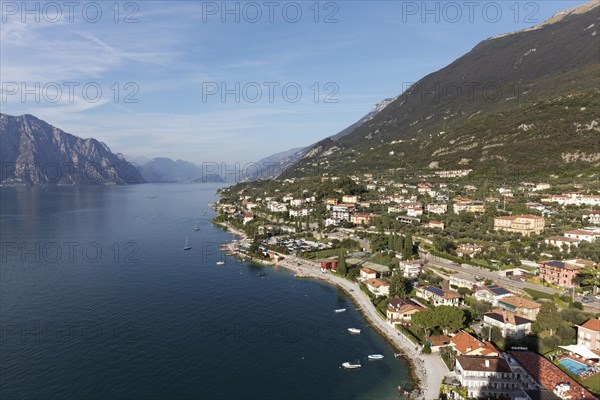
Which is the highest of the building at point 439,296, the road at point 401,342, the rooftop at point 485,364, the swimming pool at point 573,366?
the building at point 439,296

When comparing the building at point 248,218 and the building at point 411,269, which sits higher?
the building at point 248,218

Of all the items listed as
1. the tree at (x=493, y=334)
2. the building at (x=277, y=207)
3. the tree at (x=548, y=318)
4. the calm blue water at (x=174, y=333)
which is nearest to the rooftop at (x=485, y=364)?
the calm blue water at (x=174, y=333)

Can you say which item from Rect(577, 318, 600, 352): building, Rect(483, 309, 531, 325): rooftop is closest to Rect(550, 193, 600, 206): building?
Rect(483, 309, 531, 325): rooftop

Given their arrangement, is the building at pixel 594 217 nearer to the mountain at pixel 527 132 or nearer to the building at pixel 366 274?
the building at pixel 366 274

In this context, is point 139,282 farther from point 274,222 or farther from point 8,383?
point 274,222

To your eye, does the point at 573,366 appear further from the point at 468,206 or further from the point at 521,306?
the point at 468,206

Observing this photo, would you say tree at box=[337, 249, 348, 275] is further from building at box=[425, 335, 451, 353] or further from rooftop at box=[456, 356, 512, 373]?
rooftop at box=[456, 356, 512, 373]
